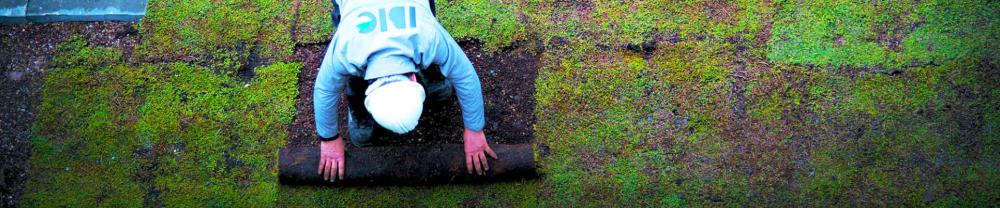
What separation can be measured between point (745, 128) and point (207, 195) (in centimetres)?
271

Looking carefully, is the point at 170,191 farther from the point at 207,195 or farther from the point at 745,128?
the point at 745,128

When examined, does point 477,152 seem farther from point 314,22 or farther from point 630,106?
point 314,22

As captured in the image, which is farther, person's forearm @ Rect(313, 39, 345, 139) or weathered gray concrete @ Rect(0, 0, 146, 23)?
weathered gray concrete @ Rect(0, 0, 146, 23)

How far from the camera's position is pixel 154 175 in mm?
3623

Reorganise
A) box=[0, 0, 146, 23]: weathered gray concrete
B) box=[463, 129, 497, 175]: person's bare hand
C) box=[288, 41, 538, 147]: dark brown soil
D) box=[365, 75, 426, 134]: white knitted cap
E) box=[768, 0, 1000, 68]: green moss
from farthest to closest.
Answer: box=[0, 0, 146, 23]: weathered gray concrete, box=[768, 0, 1000, 68]: green moss, box=[288, 41, 538, 147]: dark brown soil, box=[463, 129, 497, 175]: person's bare hand, box=[365, 75, 426, 134]: white knitted cap

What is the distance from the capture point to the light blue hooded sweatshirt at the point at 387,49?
8.67 feet

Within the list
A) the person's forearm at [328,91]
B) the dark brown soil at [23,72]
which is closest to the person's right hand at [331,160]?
the person's forearm at [328,91]

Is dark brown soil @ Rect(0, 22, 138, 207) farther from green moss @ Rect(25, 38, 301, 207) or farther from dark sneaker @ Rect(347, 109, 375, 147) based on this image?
dark sneaker @ Rect(347, 109, 375, 147)

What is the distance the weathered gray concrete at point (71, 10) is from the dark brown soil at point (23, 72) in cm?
4

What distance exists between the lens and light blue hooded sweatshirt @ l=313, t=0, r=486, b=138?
2643mm

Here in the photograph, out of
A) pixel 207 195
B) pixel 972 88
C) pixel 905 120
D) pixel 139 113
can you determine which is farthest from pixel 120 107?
pixel 972 88

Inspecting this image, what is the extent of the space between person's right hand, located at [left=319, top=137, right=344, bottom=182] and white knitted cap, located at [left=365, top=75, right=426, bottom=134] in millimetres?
768

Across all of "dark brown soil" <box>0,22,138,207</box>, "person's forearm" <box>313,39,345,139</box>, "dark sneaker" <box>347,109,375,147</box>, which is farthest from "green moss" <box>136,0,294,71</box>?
"person's forearm" <box>313,39,345,139</box>

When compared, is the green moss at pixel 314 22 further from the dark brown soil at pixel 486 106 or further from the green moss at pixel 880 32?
the green moss at pixel 880 32
